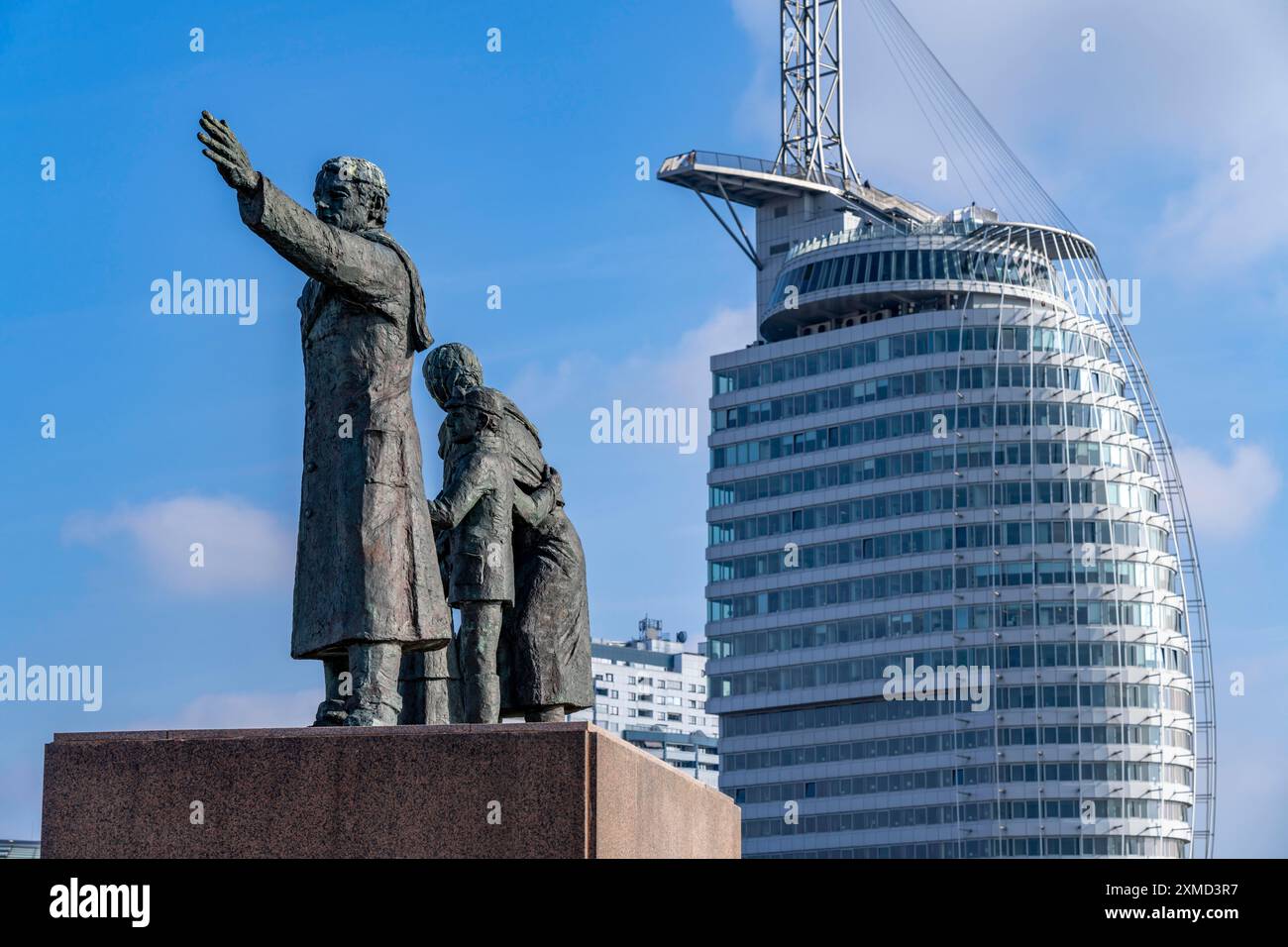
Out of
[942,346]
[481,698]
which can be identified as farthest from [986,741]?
[481,698]

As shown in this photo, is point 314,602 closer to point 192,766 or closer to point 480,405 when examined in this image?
point 192,766

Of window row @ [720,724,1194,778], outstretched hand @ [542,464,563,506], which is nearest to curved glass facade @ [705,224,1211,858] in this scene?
window row @ [720,724,1194,778]

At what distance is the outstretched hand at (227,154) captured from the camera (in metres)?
12.3

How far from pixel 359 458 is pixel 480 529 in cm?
225

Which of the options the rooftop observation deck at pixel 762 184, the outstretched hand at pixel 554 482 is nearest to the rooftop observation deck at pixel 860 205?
the rooftop observation deck at pixel 762 184

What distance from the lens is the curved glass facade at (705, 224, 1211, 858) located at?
399 ft

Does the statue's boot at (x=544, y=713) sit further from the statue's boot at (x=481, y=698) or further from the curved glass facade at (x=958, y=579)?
the curved glass facade at (x=958, y=579)

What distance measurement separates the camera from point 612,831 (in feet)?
40.5

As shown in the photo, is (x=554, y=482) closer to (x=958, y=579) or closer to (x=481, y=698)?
(x=481, y=698)

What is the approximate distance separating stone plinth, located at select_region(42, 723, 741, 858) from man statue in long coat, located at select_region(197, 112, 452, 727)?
49 cm

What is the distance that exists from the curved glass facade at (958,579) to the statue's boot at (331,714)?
356 feet

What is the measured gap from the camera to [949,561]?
12438cm

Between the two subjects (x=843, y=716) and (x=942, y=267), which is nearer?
(x=843, y=716)
